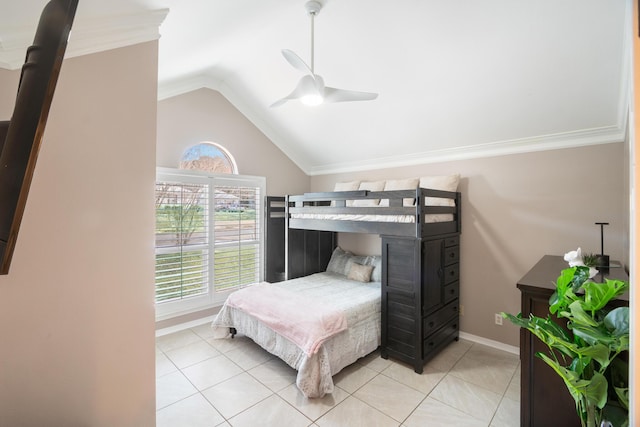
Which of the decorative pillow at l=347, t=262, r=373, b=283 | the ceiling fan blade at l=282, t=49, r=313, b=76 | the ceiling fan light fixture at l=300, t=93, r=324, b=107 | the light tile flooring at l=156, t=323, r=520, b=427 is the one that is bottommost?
the light tile flooring at l=156, t=323, r=520, b=427

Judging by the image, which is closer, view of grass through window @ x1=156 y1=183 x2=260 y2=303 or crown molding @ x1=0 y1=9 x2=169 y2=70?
crown molding @ x1=0 y1=9 x2=169 y2=70

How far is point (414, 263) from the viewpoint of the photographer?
8.71ft

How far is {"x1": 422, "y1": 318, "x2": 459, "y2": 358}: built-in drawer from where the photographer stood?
8.84ft

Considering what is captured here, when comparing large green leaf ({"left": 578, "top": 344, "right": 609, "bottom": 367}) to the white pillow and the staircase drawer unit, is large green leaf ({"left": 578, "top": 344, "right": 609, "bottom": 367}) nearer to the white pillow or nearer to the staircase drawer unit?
the staircase drawer unit

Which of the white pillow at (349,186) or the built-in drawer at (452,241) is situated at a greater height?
the white pillow at (349,186)

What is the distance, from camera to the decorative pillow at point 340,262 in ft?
13.3

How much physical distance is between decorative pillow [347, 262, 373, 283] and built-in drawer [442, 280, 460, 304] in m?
0.97

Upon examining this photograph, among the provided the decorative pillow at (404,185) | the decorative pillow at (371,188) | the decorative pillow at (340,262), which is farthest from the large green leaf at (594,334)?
the decorative pillow at (340,262)

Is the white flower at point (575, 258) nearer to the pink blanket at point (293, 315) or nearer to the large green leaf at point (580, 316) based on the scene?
the large green leaf at point (580, 316)

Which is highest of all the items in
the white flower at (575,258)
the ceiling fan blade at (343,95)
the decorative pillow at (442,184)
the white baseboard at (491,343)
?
the ceiling fan blade at (343,95)

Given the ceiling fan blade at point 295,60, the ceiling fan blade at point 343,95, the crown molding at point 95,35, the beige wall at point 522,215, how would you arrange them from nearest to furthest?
the crown molding at point 95,35 → the ceiling fan blade at point 295,60 → the ceiling fan blade at point 343,95 → the beige wall at point 522,215

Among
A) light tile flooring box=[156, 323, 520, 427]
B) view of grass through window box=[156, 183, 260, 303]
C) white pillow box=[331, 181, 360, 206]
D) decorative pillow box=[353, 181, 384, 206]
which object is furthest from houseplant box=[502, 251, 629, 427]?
view of grass through window box=[156, 183, 260, 303]

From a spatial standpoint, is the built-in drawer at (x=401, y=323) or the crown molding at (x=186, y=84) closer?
the built-in drawer at (x=401, y=323)

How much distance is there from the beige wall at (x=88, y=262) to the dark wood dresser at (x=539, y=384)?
2.03 m
